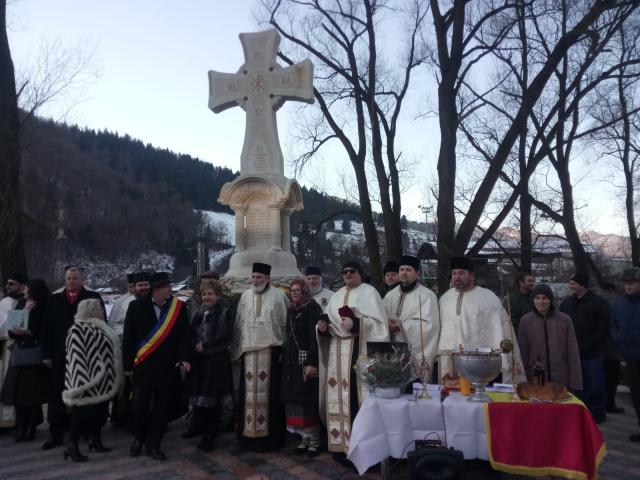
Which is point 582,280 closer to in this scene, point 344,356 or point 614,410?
point 614,410

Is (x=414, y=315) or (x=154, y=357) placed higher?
(x=414, y=315)

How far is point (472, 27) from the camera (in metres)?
12.1

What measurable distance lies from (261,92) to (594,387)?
7550 millimetres

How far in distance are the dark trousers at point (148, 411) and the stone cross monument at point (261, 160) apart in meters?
3.84

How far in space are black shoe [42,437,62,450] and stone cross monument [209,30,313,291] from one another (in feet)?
12.8

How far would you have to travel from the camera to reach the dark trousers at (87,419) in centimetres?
532

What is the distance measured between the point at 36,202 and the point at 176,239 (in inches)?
2177

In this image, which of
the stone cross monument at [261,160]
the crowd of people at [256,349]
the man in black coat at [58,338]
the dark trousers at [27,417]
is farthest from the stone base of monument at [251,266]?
the dark trousers at [27,417]

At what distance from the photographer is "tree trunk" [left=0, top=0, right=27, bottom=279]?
906 cm

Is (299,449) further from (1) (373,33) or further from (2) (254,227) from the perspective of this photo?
(1) (373,33)

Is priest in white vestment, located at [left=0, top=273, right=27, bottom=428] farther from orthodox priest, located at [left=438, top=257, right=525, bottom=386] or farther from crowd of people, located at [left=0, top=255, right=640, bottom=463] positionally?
orthodox priest, located at [left=438, top=257, right=525, bottom=386]

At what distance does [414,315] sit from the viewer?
17.4 feet

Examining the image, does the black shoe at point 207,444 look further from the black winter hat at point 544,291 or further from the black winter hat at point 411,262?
the black winter hat at point 544,291

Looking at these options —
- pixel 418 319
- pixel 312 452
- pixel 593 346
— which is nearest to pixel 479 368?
pixel 418 319
